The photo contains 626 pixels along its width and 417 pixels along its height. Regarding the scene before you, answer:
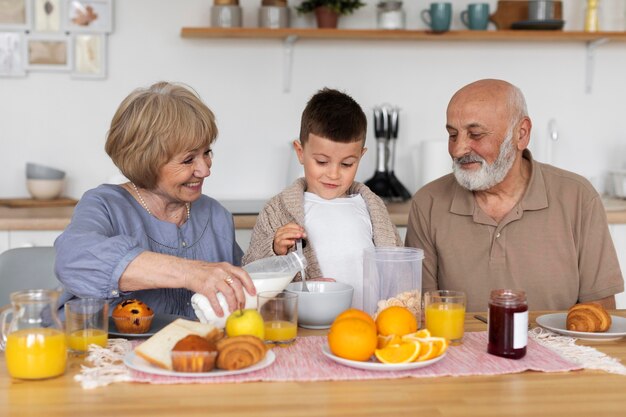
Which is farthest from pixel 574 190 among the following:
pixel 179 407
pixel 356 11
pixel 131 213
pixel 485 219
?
pixel 356 11

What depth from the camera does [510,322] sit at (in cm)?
159

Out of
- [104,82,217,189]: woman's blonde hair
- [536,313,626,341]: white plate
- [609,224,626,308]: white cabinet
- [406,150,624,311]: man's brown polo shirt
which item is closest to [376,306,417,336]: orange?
[536,313,626,341]: white plate

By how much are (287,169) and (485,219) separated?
1.63 meters

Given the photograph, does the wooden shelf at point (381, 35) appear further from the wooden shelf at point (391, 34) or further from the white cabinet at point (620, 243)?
the white cabinet at point (620, 243)

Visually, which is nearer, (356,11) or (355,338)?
(355,338)

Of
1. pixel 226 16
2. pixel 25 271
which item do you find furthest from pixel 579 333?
pixel 226 16

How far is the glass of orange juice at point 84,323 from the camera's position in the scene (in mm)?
1593

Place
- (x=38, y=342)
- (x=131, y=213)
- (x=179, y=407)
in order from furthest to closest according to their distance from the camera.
→ (x=131, y=213) < (x=38, y=342) < (x=179, y=407)

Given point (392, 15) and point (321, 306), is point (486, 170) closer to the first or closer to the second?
point (321, 306)

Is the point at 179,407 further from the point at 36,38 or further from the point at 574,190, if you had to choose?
the point at 36,38

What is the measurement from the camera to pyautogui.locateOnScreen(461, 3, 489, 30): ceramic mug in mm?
3781

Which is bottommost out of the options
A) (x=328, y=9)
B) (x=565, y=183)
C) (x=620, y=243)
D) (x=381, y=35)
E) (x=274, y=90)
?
(x=620, y=243)

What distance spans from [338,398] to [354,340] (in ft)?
0.51

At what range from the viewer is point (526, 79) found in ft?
13.3
